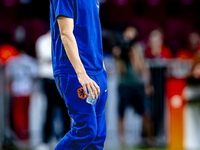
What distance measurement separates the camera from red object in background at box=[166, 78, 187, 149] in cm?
552

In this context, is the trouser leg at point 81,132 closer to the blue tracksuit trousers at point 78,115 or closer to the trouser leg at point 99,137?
the blue tracksuit trousers at point 78,115

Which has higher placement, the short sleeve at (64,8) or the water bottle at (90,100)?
the short sleeve at (64,8)

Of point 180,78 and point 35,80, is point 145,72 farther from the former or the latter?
point 35,80

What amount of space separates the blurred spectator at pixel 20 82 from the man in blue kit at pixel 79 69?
125 inches

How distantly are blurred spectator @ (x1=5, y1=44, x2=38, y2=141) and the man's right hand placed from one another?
3.38 meters

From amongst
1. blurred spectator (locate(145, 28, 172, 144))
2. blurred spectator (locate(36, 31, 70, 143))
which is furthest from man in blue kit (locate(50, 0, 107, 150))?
blurred spectator (locate(145, 28, 172, 144))

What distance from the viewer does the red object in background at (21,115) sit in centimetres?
564

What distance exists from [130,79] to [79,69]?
136 inches

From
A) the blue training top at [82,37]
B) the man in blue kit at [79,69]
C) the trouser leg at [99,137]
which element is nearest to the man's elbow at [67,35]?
the man in blue kit at [79,69]

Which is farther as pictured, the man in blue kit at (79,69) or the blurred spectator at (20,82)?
the blurred spectator at (20,82)

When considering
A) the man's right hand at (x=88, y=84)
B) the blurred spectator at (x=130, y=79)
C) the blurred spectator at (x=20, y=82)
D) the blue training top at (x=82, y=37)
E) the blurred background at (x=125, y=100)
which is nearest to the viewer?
the man's right hand at (x=88, y=84)

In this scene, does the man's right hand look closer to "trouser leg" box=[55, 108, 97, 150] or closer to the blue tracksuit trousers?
the blue tracksuit trousers

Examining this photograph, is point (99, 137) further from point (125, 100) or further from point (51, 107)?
point (125, 100)

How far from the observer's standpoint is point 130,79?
557cm
